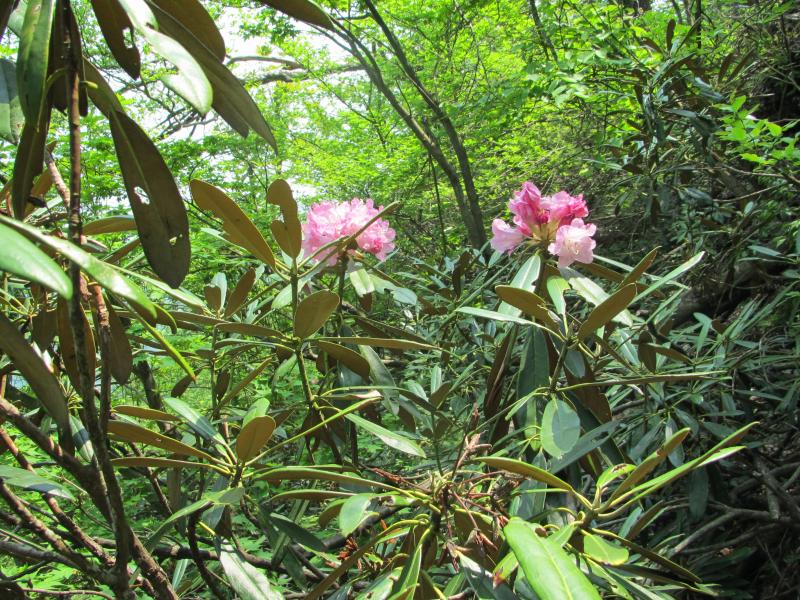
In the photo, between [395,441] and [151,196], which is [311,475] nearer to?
[395,441]

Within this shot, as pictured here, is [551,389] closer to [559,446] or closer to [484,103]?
[559,446]

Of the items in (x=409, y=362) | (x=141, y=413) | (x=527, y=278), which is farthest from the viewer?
(x=409, y=362)

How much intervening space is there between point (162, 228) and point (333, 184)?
5.20 metres

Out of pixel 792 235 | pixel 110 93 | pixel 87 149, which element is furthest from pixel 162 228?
pixel 87 149

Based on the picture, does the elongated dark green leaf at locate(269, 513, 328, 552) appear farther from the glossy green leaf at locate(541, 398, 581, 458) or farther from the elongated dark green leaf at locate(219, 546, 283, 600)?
the glossy green leaf at locate(541, 398, 581, 458)

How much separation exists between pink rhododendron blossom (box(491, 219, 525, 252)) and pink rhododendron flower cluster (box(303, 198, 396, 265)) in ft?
0.73

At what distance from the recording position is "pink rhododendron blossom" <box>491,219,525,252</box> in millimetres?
1083

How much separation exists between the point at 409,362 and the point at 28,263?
5.01 ft

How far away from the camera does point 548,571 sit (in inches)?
16.2

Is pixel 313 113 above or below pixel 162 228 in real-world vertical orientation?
above

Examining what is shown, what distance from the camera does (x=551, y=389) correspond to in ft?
2.76

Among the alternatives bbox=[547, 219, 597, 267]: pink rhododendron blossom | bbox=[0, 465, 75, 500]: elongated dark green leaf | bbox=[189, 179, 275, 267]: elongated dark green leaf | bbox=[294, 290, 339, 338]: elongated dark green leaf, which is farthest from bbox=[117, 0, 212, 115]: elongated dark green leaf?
bbox=[547, 219, 597, 267]: pink rhododendron blossom

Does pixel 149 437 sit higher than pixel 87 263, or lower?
lower

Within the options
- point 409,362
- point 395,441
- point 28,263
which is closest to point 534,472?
point 395,441
